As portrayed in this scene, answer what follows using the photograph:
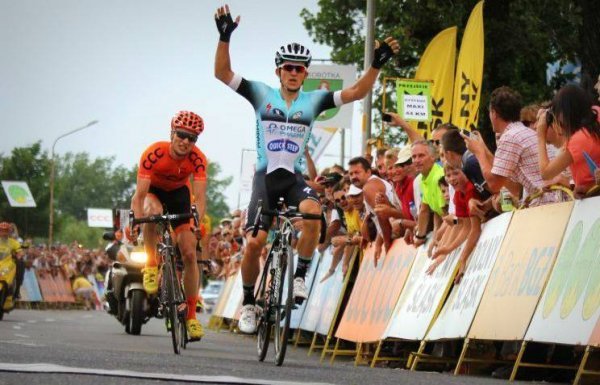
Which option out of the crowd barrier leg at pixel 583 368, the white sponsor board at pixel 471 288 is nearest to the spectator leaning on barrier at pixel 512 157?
the white sponsor board at pixel 471 288

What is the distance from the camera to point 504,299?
37.7ft

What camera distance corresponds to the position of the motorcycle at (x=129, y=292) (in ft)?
65.8

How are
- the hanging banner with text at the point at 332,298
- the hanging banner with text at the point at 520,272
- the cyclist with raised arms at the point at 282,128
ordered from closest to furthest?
the hanging banner with text at the point at 520,272
the cyclist with raised arms at the point at 282,128
the hanging banner with text at the point at 332,298

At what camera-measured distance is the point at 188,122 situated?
14.1 m

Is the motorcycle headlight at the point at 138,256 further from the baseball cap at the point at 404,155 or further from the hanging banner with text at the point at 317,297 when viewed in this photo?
the baseball cap at the point at 404,155

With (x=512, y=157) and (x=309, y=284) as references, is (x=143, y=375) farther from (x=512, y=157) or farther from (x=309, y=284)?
(x=309, y=284)

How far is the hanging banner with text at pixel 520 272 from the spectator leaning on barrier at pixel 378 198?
13.0 feet

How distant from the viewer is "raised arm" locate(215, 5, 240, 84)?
502 inches

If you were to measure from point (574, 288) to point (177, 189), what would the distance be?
558 cm

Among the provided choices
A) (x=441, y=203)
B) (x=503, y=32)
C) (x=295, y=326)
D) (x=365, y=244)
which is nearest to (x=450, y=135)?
(x=441, y=203)

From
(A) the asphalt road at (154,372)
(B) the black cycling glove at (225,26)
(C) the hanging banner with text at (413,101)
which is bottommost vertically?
(A) the asphalt road at (154,372)

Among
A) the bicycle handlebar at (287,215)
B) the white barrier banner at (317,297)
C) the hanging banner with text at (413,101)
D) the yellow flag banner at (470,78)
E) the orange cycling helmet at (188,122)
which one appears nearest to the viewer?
the bicycle handlebar at (287,215)

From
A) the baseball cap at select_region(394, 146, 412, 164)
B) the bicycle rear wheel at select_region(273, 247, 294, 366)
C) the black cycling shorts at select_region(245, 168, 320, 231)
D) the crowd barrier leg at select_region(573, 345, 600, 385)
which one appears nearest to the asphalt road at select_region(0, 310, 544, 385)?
the bicycle rear wheel at select_region(273, 247, 294, 366)

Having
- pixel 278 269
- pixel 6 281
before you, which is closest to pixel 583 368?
pixel 278 269
